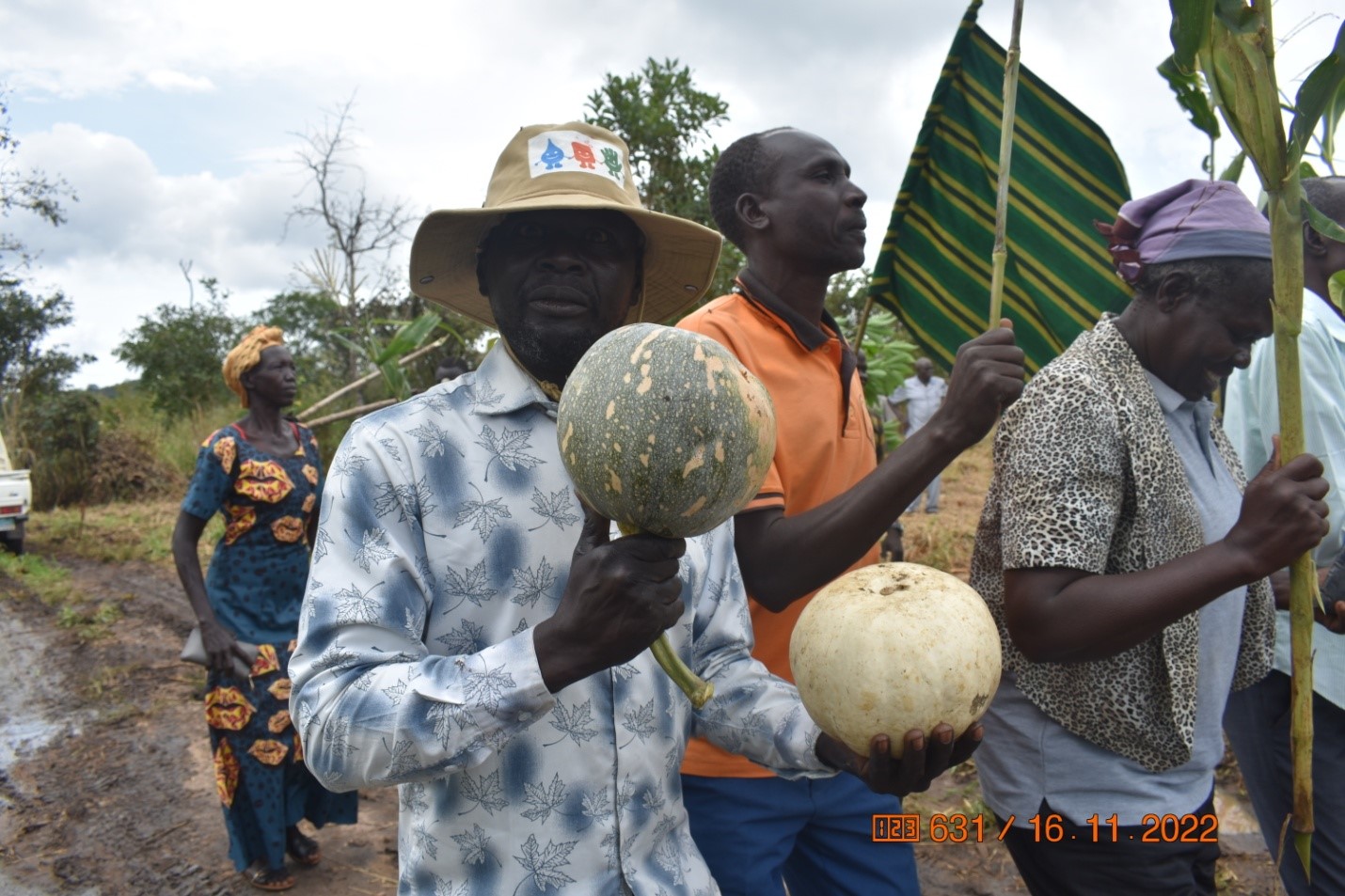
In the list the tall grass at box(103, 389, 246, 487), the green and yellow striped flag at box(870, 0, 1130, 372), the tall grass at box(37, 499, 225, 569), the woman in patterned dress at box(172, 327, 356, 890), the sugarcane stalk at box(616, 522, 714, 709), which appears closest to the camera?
the sugarcane stalk at box(616, 522, 714, 709)

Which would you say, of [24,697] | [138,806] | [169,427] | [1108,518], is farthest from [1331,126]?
[169,427]

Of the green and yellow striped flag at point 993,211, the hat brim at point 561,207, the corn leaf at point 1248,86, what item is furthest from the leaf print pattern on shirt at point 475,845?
the green and yellow striped flag at point 993,211

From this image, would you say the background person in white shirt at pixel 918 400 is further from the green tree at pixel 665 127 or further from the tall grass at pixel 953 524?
the green tree at pixel 665 127

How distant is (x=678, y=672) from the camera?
158 centimetres

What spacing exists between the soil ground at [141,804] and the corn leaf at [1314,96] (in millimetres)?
3168

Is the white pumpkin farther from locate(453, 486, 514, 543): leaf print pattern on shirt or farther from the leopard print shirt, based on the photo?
locate(453, 486, 514, 543): leaf print pattern on shirt

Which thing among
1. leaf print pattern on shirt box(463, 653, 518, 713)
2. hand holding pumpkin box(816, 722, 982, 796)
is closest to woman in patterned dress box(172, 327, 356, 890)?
leaf print pattern on shirt box(463, 653, 518, 713)

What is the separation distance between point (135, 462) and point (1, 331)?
5.35 metres

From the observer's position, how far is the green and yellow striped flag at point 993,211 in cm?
293

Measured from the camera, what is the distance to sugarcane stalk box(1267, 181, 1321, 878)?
5.36ft

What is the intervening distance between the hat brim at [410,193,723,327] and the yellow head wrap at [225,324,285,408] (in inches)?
108

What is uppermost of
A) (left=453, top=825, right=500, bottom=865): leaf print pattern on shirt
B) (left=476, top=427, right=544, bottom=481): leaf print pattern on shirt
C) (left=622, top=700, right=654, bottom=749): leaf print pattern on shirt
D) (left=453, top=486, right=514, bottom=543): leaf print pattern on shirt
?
(left=476, top=427, right=544, bottom=481): leaf print pattern on shirt

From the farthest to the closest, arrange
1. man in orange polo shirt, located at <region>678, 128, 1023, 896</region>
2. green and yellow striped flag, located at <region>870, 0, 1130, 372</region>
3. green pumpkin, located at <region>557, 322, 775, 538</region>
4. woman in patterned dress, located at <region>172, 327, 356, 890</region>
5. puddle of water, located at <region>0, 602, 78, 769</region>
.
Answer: puddle of water, located at <region>0, 602, 78, 769</region> → woman in patterned dress, located at <region>172, 327, 356, 890</region> → green and yellow striped flag, located at <region>870, 0, 1130, 372</region> → man in orange polo shirt, located at <region>678, 128, 1023, 896</region> → green pumpkin, located at <region>557, 322, 775, 538</region>

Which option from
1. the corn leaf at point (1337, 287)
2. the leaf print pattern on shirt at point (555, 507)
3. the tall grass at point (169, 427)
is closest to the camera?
the leaf print pattern on shirt at point (555, 507)
